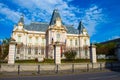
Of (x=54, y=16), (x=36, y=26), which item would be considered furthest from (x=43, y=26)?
(x=54, y=16)

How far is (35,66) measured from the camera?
19.5 metres

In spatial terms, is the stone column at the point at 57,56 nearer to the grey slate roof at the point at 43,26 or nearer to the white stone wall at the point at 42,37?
the white stone wall at the point at 42,37

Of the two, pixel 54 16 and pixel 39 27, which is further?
pixel 39 27

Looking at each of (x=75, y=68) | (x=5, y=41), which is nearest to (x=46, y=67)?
(x=75, y=68)

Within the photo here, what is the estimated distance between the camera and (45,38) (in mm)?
59406

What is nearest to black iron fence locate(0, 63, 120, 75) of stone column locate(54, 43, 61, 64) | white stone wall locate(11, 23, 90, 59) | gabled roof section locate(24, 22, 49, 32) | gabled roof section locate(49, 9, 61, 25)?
stone column locate(54, 43, 61, 64)

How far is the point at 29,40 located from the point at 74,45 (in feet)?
62.1

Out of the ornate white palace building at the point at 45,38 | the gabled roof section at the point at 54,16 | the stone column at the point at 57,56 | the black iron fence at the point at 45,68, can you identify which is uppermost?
the gabled roof section at the point at 54,16

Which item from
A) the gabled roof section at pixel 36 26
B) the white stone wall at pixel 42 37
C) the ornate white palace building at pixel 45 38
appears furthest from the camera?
the gabled roof section at pixel 36 26

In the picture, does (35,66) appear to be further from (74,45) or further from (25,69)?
(74,45)

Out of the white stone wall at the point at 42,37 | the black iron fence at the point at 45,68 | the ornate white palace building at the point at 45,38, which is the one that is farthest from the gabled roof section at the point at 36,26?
the black iron fence at the point at 45,68

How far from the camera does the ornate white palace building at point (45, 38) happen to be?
5397 cm

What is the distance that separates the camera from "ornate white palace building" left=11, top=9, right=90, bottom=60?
177 feet

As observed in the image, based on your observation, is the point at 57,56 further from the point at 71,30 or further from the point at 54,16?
the point at 71,30
